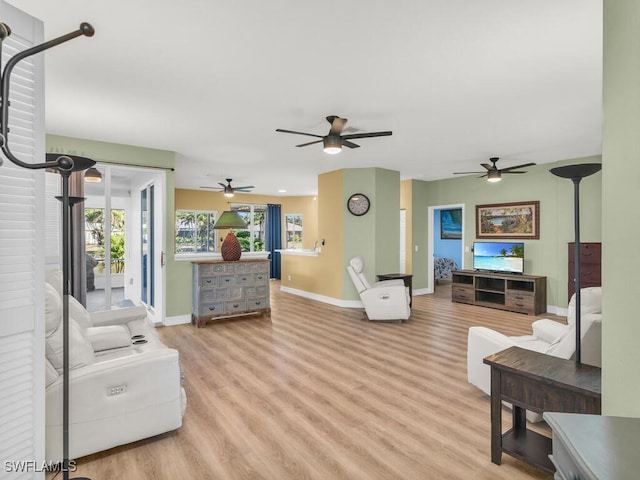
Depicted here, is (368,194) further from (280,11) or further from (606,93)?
(606,93)

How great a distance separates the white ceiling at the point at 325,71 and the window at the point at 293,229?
6.29 metres

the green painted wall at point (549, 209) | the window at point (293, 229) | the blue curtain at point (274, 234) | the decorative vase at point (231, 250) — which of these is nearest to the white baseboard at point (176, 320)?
the decorative vase at point (231, 250)

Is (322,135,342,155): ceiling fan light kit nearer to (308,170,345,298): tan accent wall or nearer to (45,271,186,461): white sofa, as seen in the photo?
(45,271,186,461): white sofa

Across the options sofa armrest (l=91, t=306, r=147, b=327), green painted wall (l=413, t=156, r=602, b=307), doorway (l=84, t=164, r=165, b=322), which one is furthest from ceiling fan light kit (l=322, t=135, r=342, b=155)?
green painted wall (l=413, t=156, r=602, b=307)

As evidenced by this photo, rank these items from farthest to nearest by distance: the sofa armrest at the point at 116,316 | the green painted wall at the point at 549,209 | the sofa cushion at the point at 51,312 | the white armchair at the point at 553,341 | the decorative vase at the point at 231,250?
the green painted wall at the point at 549,209 < the decorative vase at the point at 231,250 < the sofa armrest at the point at 116,316 < the white armchair at the point at 553,341 < the sofa cushion at the point at 51,312

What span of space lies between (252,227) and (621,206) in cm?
996

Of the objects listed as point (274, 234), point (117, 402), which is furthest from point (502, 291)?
point (274, 234)

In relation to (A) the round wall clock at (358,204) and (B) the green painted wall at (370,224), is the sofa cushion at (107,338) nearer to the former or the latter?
(B) the green painted wall at (370,224)

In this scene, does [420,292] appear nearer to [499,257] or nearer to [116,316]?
[499,257]

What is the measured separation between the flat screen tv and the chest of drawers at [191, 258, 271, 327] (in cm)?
421

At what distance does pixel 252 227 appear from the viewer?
10719mm

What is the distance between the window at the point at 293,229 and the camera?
1116 cm

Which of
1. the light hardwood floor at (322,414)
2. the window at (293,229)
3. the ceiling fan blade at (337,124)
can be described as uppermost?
the ceiling fan blade at (337,124)

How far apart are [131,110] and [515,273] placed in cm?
648
